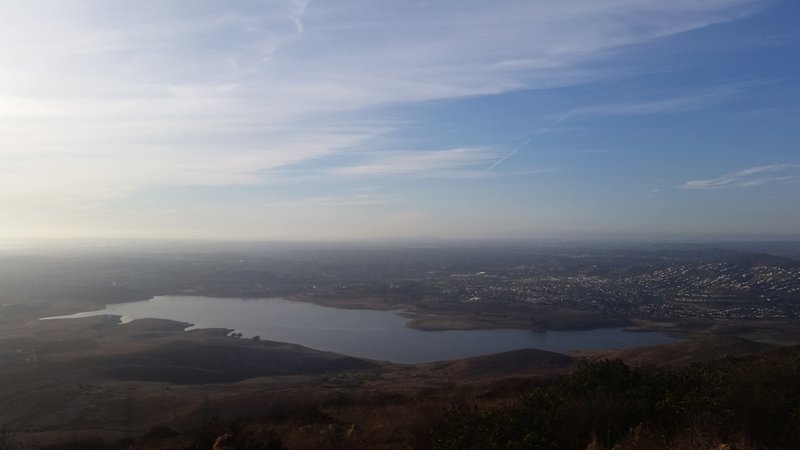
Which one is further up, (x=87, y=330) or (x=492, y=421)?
(x=492, y=421)

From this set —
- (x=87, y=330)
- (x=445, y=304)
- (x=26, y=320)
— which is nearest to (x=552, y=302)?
(x=445, y=304)

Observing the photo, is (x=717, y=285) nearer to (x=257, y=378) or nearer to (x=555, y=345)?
(x=555, y=345)

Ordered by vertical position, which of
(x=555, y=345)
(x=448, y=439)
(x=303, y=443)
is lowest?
(x=555, y=345)

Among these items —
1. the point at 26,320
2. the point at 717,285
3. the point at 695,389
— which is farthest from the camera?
the point at 717,285

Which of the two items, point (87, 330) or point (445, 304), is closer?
point (87, 330)

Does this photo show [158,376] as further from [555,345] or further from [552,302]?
[552,302]

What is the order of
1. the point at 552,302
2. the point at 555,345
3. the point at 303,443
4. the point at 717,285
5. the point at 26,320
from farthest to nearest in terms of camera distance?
the point at 717,285 < the point at 552,302 < the point at 26,320 < the point at 555,345 < the point at 303,443
